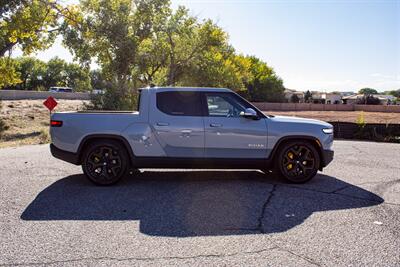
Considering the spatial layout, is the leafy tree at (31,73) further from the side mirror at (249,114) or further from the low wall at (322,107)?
the side mirror at (249,114)

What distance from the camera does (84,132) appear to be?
6516 mm

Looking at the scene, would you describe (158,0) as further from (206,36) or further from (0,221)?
(0,221)

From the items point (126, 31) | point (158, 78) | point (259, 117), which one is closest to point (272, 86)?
point (158, 78)

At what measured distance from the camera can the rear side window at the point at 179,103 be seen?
6.67 meters

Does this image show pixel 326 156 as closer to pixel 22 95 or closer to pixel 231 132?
pixel 231 132

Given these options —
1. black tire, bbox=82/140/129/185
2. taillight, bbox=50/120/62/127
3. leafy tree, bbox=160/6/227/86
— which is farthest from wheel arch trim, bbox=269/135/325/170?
leafy tree, bbox=160/6/227/86

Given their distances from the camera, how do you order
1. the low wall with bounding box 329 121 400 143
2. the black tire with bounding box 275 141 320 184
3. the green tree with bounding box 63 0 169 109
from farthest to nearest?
the green tree with bounding box 63 0 169 109 < the low wall with bounding box 329 121 400 143 < the black tire with bounding box 275 141 320 184

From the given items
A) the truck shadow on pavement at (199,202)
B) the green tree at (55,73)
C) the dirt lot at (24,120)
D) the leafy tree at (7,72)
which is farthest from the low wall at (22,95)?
the green tree at (55,73)

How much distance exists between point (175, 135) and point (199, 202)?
4.58 feet

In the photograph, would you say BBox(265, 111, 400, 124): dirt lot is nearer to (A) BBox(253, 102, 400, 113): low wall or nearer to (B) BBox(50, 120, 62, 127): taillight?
(A) BBox(253, 102, 400, 113): low wall

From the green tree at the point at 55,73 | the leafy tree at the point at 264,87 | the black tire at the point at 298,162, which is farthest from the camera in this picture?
the green tree at the point at 55,73

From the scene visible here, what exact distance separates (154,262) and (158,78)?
1376 inches

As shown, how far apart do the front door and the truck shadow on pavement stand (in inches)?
25.1

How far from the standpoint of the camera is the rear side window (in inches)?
263
